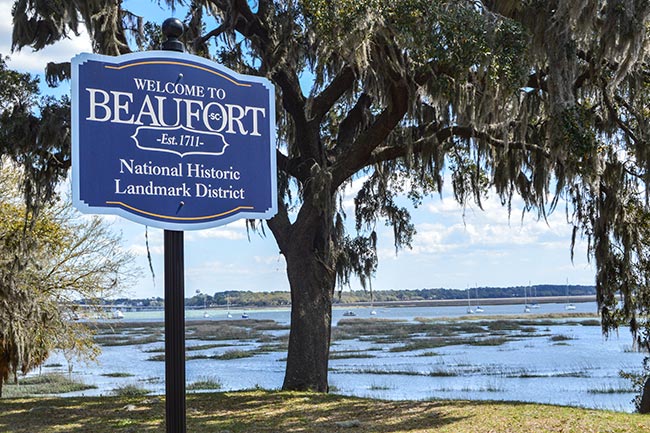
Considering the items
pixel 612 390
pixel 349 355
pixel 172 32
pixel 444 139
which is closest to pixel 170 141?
pixel 172 32

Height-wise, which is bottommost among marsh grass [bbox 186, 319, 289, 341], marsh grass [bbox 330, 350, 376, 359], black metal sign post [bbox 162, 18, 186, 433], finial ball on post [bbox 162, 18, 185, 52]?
marsh grass [bbox 186, 319, 289, 341]

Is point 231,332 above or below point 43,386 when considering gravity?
below

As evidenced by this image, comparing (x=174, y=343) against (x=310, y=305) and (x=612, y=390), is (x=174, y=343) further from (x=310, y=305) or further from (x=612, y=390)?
(x=612, y=390)

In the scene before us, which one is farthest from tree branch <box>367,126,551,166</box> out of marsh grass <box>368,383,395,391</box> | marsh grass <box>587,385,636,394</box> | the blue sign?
marsh grass <box>587,385,636,394</box>

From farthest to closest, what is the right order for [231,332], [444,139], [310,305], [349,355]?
[231,332]
[349,355]
[444,139]
[310,305]

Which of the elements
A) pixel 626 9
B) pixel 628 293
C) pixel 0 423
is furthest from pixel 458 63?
pixel 0 423

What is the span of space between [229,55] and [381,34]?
3060 mm

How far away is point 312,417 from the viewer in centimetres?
795

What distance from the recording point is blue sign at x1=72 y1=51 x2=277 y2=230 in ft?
12.1

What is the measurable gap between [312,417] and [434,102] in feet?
13.0

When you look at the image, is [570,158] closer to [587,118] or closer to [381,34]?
[587,118]

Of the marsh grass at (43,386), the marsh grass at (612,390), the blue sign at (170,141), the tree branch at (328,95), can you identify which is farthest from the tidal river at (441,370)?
the blue sign at (170,141)

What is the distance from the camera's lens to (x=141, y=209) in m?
3.74

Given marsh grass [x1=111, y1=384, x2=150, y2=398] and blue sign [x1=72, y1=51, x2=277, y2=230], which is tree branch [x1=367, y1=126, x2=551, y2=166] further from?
blue sign [x1=72, y1=51, x2=277, y2=230]
